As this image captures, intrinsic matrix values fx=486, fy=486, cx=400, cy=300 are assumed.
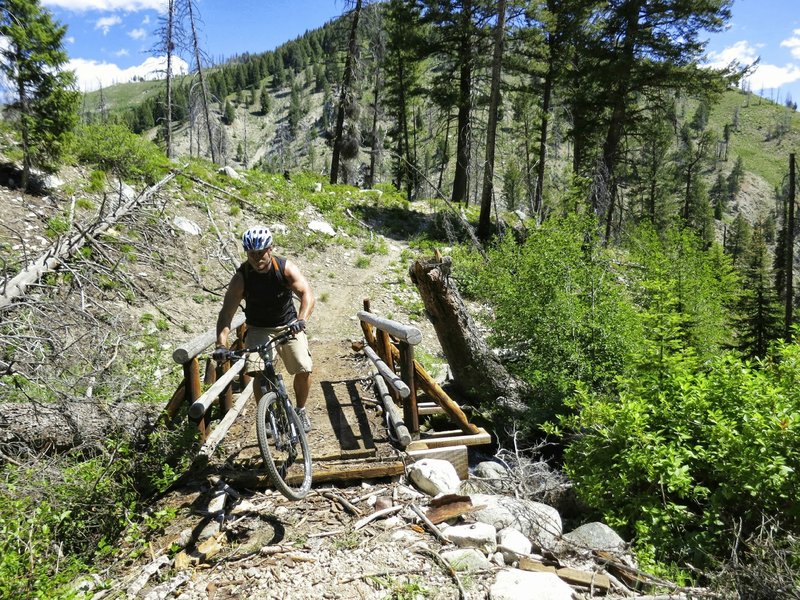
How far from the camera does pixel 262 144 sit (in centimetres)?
13038

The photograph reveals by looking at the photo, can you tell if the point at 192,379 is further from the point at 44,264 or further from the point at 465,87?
the point at 465,87

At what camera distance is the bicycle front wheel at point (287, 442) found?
4484mm

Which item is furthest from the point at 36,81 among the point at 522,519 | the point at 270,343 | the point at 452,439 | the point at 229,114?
the point at 229,114

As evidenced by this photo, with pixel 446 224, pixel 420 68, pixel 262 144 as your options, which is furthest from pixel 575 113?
pixel 262 144

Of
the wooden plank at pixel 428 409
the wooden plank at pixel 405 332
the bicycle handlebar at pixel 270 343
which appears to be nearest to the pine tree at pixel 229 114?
the wooden plank at pixel 428 409

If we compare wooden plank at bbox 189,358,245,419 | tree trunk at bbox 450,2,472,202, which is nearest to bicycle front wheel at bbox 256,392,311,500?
wooden plank at bbox 189,358,245,419

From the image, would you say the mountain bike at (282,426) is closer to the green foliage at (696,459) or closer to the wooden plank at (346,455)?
the wooden plank at (346,455)

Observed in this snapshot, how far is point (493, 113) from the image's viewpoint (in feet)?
55.3

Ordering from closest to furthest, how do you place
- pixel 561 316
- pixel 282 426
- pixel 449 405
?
1. pixel 282 426
2. pixel 449 405
3. pixel 561 316

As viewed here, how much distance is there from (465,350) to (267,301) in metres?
4.25

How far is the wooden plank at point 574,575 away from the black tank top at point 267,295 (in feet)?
9.84

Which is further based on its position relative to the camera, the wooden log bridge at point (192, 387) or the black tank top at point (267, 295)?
the wooden log bridge at point (192, 387)

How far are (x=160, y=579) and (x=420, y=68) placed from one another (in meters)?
31.7

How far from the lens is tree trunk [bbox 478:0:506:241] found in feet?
52.4
